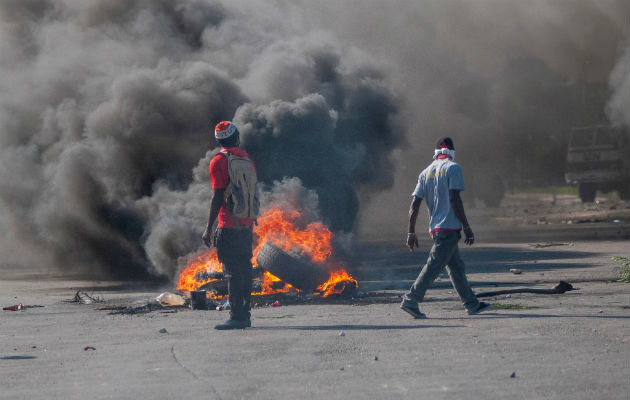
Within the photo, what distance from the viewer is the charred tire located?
467 inches

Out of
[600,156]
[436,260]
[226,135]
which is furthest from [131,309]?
[600,156]

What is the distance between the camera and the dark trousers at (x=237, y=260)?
855 centimetres

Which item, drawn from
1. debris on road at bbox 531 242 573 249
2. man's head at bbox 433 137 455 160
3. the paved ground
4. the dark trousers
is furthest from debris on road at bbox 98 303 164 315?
debris on road at bbox 531 242 573 249

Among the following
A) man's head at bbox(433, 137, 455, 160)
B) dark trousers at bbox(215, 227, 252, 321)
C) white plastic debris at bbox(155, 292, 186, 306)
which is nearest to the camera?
dark trousers at bbox(215, 227, 252, 321)

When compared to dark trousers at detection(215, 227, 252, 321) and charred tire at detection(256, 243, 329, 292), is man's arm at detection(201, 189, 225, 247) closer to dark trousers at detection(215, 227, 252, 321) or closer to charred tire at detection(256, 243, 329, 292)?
dark trousers at detection(215, 227, 252, 321)

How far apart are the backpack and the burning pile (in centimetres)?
286

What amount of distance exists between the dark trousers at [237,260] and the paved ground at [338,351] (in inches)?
11.0

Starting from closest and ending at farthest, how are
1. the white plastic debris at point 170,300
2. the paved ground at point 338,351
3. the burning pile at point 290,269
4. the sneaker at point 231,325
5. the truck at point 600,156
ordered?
the paved ground at point 338,351 → the sneaker at point 231,325 → the white plastic debris at point 170,300 → the burning pile at point 290,269 → the truck at point 600,156

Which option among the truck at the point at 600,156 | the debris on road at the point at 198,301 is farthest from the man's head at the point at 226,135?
the truck at the point at 600,156

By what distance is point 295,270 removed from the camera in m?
11.9

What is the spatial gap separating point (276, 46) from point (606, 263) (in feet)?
39.5

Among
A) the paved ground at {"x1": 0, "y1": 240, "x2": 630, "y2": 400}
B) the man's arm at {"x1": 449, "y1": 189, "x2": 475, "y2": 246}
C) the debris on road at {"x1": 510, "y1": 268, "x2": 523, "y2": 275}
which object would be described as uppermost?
the man's arm at {"x1": 449, "y1": 189, "x2": 475, "y2": 246}

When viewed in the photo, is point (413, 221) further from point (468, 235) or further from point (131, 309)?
point (131, 309)

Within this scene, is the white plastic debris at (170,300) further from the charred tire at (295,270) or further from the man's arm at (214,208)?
the man's arm at (214,208)
